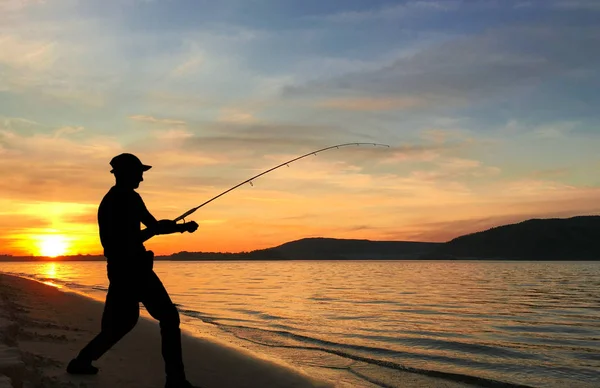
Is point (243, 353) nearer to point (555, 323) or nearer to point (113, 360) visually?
point (113, 360)

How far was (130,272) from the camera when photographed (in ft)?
17.6

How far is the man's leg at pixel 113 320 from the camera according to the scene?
5.47 meters

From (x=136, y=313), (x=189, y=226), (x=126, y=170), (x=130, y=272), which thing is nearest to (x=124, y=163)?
(x=126, y=170)

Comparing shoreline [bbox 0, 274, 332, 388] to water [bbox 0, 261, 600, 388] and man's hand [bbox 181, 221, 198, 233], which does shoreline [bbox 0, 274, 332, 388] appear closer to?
water [bbox 0, 261, 600, 388]

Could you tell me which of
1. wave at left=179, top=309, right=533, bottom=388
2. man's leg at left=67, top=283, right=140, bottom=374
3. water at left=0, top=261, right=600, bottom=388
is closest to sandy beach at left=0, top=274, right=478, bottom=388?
man's leg at left=67, top=283, right=140, bottom=374

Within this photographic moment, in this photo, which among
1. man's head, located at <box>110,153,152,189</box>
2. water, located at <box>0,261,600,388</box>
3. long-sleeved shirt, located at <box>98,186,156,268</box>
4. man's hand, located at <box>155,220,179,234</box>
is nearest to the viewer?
long-sleeved shirt, located at <box>98,186,156,268</box>

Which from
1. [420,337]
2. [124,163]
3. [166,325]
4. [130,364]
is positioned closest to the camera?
[166,325]

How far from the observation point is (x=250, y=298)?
24297 mm

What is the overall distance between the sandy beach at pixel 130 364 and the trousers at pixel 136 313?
52cm

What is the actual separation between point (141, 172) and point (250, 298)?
19.2 m

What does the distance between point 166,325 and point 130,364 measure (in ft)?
6.92

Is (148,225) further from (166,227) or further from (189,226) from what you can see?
(189,226)

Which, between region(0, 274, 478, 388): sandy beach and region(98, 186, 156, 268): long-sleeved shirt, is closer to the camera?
region(0, 274, 478, 388): sandy beach

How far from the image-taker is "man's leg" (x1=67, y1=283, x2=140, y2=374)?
547 cm
